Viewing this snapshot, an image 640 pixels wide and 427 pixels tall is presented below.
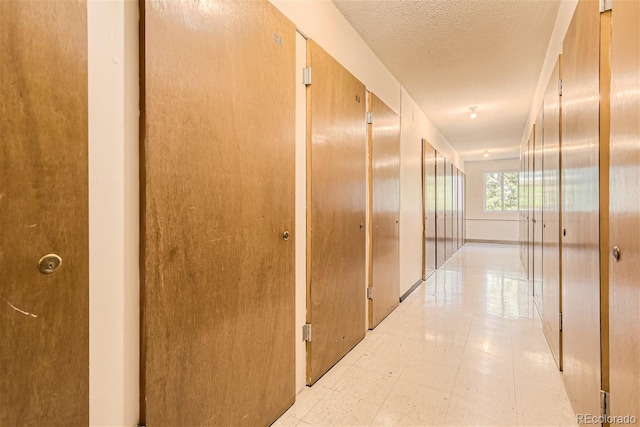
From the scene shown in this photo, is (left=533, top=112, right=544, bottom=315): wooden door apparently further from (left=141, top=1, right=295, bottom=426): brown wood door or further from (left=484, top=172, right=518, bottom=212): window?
(left=484, top=172, right=518, bottom=212): window

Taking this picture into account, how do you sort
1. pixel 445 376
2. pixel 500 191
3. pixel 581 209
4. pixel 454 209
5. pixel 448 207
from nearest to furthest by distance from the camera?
pixel 581 209
pixel 445 376
pixel 448 207
pixel 454 209
pixel 500 191

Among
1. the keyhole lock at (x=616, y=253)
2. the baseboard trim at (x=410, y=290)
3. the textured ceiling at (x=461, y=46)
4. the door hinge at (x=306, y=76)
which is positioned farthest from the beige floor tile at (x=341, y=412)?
the textured ceiling at (x=461, y=46)

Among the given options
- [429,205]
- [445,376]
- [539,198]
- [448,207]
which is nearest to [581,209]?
[445,376]

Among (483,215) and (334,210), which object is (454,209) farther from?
(334,210)

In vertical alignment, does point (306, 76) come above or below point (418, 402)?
above

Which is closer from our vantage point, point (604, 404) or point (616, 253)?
point (616, 253)

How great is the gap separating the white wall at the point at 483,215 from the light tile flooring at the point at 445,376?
271 inches

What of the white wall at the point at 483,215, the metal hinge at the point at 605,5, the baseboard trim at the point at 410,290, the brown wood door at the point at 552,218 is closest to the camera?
the metal hinge at the point at 605,5

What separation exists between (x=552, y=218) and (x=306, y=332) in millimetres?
2048

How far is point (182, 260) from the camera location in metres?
1.16

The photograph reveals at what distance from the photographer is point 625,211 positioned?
109cm

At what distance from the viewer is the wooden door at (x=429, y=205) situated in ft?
16.1

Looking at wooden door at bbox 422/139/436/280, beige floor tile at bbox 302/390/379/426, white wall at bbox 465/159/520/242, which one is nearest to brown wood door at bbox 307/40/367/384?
beige floor tile at bbox 302/390/379/426

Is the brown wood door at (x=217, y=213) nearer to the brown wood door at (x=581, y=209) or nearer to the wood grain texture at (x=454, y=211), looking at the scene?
the brown wood door at (x=581, y=209)
